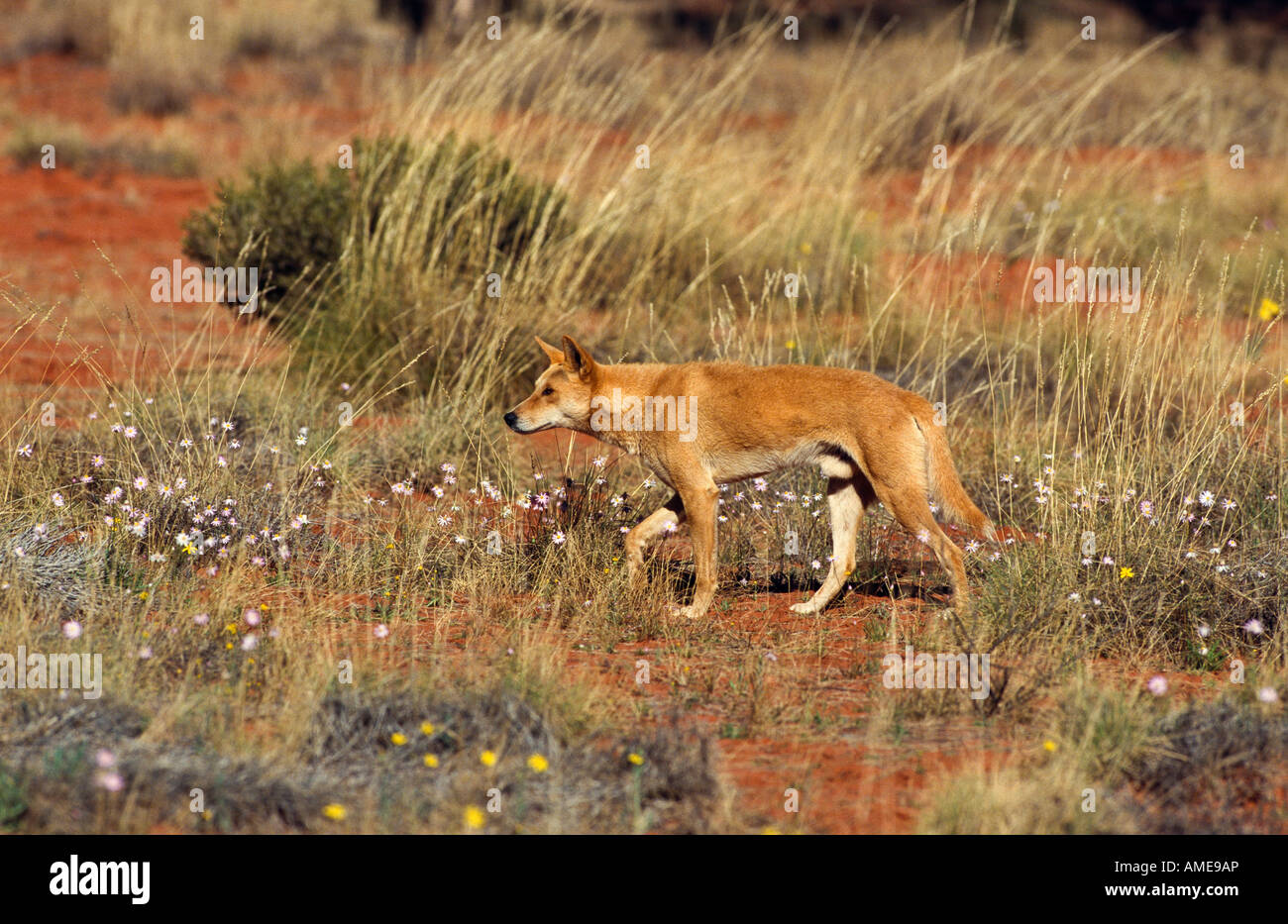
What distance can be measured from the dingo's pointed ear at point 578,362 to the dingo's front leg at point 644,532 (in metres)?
0.79

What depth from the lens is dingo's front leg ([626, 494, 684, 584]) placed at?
6773 millimetres

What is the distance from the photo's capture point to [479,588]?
6.68 m

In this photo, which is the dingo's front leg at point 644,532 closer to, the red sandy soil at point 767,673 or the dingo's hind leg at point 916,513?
the red sandy soil at point 767,673

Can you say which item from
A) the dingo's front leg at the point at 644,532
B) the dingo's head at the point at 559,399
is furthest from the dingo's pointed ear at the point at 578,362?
the dingo's front leg at the point at 644,532

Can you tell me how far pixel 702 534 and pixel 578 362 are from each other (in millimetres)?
1094

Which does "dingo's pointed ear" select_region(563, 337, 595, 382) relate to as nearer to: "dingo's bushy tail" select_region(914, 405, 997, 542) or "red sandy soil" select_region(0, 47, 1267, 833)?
"red sandy soil" select_region(0, 47, 1267, 833)

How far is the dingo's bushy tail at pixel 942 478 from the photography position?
6.39m

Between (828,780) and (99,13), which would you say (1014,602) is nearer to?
(828,780)

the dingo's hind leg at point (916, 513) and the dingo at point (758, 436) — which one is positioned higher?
the dingo at point (758, 436)

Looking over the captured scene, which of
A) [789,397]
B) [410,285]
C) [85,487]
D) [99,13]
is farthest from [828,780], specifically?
[99,13]

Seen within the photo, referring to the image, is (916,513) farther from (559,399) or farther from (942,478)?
(559,399)

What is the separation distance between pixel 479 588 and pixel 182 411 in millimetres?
2355

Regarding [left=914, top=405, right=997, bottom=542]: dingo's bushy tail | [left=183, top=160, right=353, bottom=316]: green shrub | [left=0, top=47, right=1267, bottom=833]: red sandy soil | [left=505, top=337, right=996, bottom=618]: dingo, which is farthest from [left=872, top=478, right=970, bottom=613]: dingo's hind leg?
[left=183, top=160, right=353, bottom=316]: green shrub

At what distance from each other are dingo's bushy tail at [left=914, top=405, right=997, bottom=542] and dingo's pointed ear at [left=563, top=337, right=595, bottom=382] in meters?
1.69
